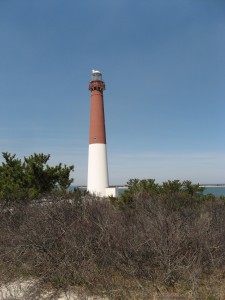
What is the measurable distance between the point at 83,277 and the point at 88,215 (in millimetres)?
2624

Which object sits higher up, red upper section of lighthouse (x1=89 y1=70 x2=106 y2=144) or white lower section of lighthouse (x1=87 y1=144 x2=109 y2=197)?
red upper section of lighthouse (x1=89 y1=70 x2=106 y2=144)

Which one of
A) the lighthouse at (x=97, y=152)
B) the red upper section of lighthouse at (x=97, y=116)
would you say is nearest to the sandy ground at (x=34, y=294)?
the lighthouse at (x=97, y=152)

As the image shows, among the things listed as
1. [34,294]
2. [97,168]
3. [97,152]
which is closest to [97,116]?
[97,152]

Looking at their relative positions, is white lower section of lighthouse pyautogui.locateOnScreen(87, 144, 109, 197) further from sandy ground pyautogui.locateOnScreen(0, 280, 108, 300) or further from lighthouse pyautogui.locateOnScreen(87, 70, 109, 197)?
sandy ground pyautogui.locateOnScreen(0, 280, 108, 300)

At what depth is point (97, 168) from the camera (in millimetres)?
22141

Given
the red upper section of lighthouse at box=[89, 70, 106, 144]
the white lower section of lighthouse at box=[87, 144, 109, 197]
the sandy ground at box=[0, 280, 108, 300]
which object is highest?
the red upper section of lighthouse at box=[89, 70, 106, 144]

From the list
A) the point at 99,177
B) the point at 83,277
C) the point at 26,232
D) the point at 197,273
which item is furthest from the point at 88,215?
the point at 99,177

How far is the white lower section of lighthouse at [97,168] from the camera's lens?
21844 millimetres

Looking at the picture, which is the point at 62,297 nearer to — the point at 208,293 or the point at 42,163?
the point at 208,293

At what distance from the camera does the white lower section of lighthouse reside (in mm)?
21844

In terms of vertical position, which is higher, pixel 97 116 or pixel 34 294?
pixel 97 116

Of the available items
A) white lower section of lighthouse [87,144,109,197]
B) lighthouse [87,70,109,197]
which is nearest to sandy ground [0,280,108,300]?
lighthouse [87,70,109,197]

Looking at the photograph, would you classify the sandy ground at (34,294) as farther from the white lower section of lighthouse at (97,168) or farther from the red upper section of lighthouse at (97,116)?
the red upper section of lighthouse at (97,116)

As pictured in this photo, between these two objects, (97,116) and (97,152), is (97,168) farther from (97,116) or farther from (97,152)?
(97,116)
